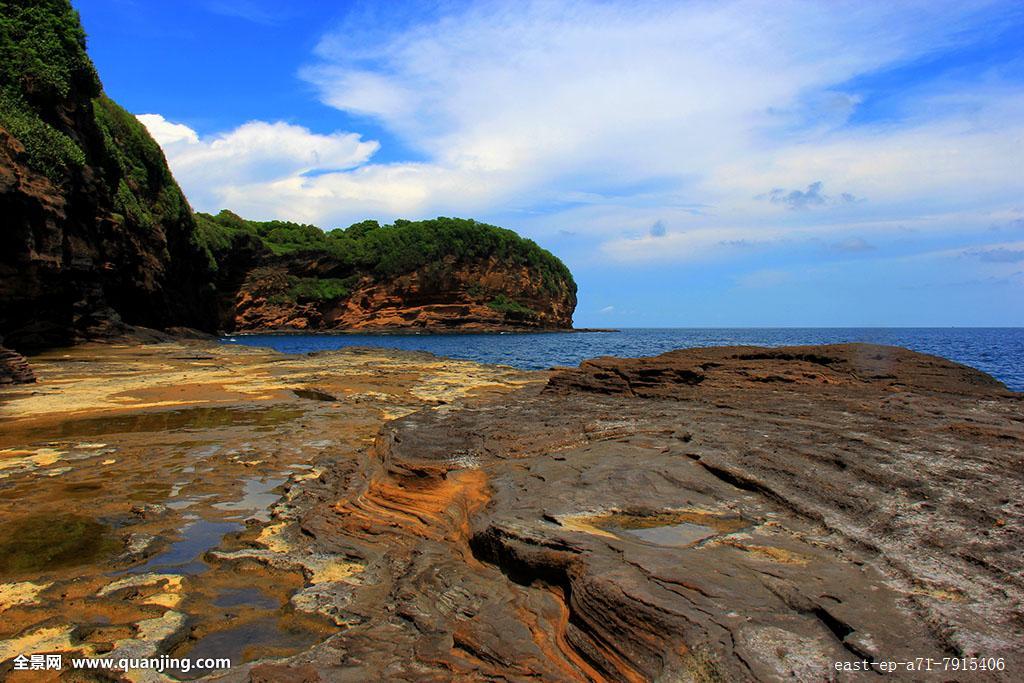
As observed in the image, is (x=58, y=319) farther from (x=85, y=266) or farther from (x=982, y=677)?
(x=982, y=677)

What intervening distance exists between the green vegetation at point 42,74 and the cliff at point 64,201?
6cm

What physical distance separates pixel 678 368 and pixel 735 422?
216 inches

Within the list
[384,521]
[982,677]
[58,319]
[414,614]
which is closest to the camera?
[982,677]

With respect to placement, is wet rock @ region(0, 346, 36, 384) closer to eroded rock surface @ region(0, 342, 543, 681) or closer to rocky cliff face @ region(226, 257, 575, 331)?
eroded rock surface @ region(0, 342, 543, 681)

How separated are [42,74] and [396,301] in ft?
213

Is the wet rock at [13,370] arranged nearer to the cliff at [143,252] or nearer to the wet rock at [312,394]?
the wet rock at [312,394]

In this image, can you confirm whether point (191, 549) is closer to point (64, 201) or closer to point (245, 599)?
point (245, 599)

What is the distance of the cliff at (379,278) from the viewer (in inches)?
3570


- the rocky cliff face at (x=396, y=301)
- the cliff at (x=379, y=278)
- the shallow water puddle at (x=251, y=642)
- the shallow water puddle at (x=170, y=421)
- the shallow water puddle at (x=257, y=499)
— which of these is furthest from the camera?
the rocky cliff face at (x=396, y=301)

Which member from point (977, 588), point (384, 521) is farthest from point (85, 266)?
point (977, 588)

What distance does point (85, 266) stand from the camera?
109ft

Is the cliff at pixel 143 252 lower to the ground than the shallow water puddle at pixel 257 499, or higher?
higher

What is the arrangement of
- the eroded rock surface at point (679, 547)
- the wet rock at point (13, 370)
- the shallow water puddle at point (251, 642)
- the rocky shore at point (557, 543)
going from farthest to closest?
the wet rock at point (13, 370) < the shallow water puddle at point (251, 642) < the rocky shore at point (557, 543) < the eroded rock surface at point (679, 547)

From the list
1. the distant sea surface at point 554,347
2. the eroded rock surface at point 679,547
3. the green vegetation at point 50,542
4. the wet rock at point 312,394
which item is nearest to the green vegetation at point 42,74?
the wet rock at point 312,394
